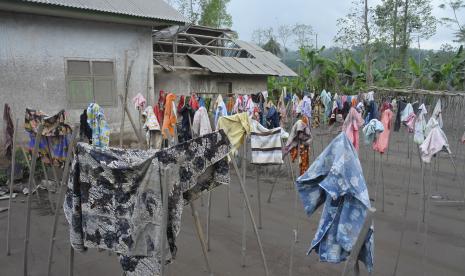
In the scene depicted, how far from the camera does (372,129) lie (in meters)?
6.81

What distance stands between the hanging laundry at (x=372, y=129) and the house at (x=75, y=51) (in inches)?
188

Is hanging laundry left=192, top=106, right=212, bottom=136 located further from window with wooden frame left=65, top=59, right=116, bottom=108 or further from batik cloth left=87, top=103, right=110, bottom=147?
window with wooden frame left=65, top=59, right=116, bottom=108

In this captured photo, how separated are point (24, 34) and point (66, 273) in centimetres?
643

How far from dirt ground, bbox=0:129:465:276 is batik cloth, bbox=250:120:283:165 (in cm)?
118

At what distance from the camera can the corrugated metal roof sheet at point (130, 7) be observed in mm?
9125

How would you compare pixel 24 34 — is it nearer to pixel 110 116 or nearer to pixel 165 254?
pixel 110 116

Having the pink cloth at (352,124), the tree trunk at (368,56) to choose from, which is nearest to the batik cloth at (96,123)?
the pink cloth at (352,124)

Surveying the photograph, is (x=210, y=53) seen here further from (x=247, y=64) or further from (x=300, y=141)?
(x=300, y=141)

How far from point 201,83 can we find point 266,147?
27.1ft

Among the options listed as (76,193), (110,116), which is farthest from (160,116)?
(76,193)

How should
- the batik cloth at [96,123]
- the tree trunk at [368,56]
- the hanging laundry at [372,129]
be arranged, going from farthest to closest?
the tree trunk at [368,56] < the hanging laundry at [372,129] < the batik cloth at [96,123]

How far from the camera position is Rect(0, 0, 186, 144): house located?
356 inches

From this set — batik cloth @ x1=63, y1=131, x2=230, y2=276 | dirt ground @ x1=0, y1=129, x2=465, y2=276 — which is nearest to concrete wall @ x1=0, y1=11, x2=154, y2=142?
dirt ground @ x1=0, y1=129, x2=465, y2=276

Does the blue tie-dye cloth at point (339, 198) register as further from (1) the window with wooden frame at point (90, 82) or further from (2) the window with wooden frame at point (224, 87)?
(2) the window with wooden frame at point (224, 87)
